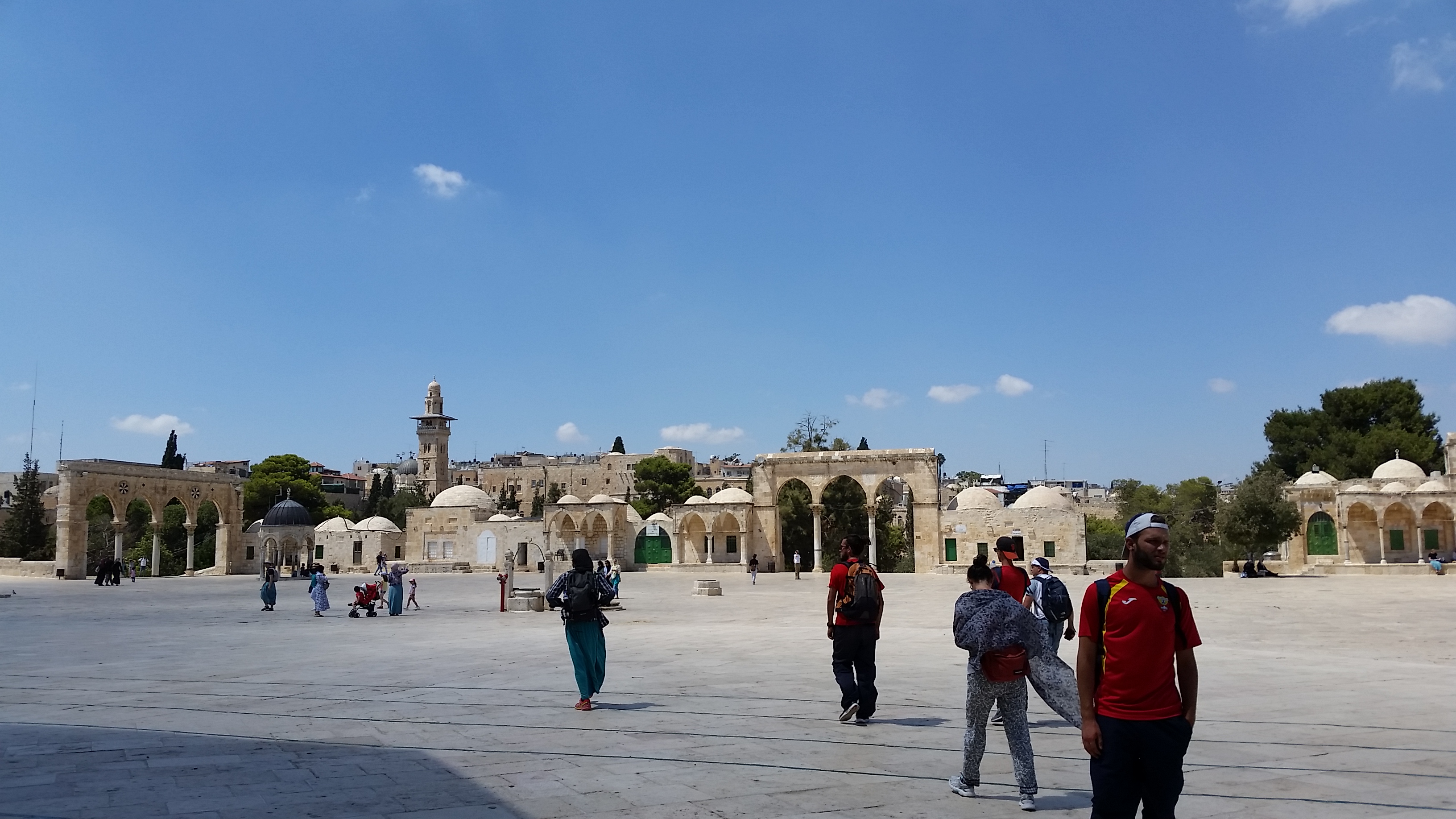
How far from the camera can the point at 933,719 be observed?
276 inches

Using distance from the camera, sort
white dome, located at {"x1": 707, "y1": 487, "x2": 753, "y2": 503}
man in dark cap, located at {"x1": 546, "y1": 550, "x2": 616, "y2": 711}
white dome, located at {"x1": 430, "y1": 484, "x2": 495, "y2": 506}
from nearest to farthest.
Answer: man in dark cap, located at {"x1": 546, "y1": 550, "x2": 616, "y2": 711} → white dome, located at {"x1": 707, "y1": 487, "x2": 753, "y2": 503} → white dome, located at {"x1": 430, "y1": 484, "x2": 495, "y2": 506}

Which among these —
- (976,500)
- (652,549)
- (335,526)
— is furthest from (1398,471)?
(335,526)

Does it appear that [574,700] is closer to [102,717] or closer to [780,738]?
[780,738]

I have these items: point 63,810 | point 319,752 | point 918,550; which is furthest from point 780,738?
point 918,550

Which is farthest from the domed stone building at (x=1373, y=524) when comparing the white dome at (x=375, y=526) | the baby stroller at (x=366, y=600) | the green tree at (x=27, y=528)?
the green tree at (x=27, y=528)

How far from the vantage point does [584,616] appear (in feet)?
25.2

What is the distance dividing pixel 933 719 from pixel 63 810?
5.15 metres

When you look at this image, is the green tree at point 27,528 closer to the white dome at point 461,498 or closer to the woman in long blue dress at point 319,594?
the white dome at point 461,498

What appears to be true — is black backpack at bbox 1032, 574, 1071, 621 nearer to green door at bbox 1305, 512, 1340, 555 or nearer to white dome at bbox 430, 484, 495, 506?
green door at bbox 1305, 512, 1340, 555

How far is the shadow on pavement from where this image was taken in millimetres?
4578

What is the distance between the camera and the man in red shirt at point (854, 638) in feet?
22.2

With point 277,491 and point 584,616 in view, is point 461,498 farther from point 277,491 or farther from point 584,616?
point 584,616

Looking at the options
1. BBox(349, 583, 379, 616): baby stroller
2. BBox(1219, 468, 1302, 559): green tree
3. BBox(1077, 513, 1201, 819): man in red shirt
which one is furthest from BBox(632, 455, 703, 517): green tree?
BBox(1077, 513, 1201, 819): man in red shirt

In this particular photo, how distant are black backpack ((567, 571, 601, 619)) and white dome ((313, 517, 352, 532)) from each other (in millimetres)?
43746
